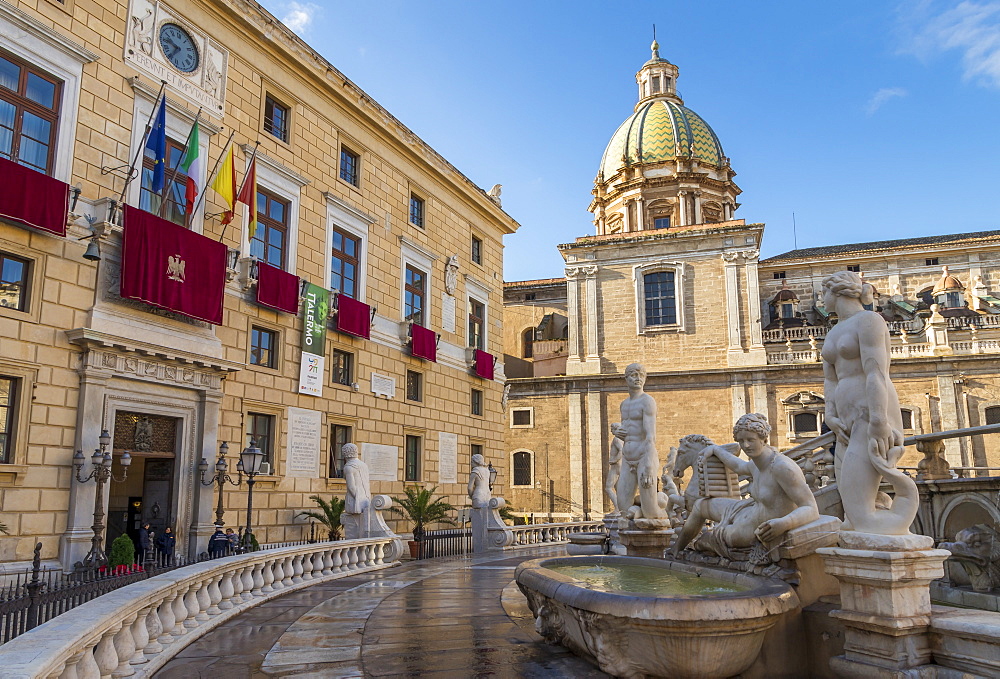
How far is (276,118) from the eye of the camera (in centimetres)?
1881

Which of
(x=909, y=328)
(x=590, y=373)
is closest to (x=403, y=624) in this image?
(x=590, y=373)

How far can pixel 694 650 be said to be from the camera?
4680 millimetres

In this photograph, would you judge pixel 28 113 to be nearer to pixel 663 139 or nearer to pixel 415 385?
pixel 415 385

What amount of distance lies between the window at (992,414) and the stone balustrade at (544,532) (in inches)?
861

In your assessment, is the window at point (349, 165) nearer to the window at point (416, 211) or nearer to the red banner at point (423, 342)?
the window at point (416, 211)

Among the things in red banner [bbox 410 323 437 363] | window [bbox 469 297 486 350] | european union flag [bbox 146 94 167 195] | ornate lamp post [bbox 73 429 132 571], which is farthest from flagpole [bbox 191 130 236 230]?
window [bbox 469 297 486 350]

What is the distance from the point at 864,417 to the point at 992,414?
35.3 m

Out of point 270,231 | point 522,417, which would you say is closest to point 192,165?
point 270,231

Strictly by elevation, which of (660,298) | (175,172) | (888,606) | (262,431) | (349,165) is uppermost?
(660,298)

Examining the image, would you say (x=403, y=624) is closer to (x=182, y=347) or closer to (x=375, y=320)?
(x=182, y=347)

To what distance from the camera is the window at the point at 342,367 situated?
63.7ft

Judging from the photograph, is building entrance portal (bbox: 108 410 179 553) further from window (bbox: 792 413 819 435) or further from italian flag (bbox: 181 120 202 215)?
window (bbox: 792 413 819 435)

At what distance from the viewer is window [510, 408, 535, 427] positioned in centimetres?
4014

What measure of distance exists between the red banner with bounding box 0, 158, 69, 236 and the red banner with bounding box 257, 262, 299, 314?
4729 millimetres
